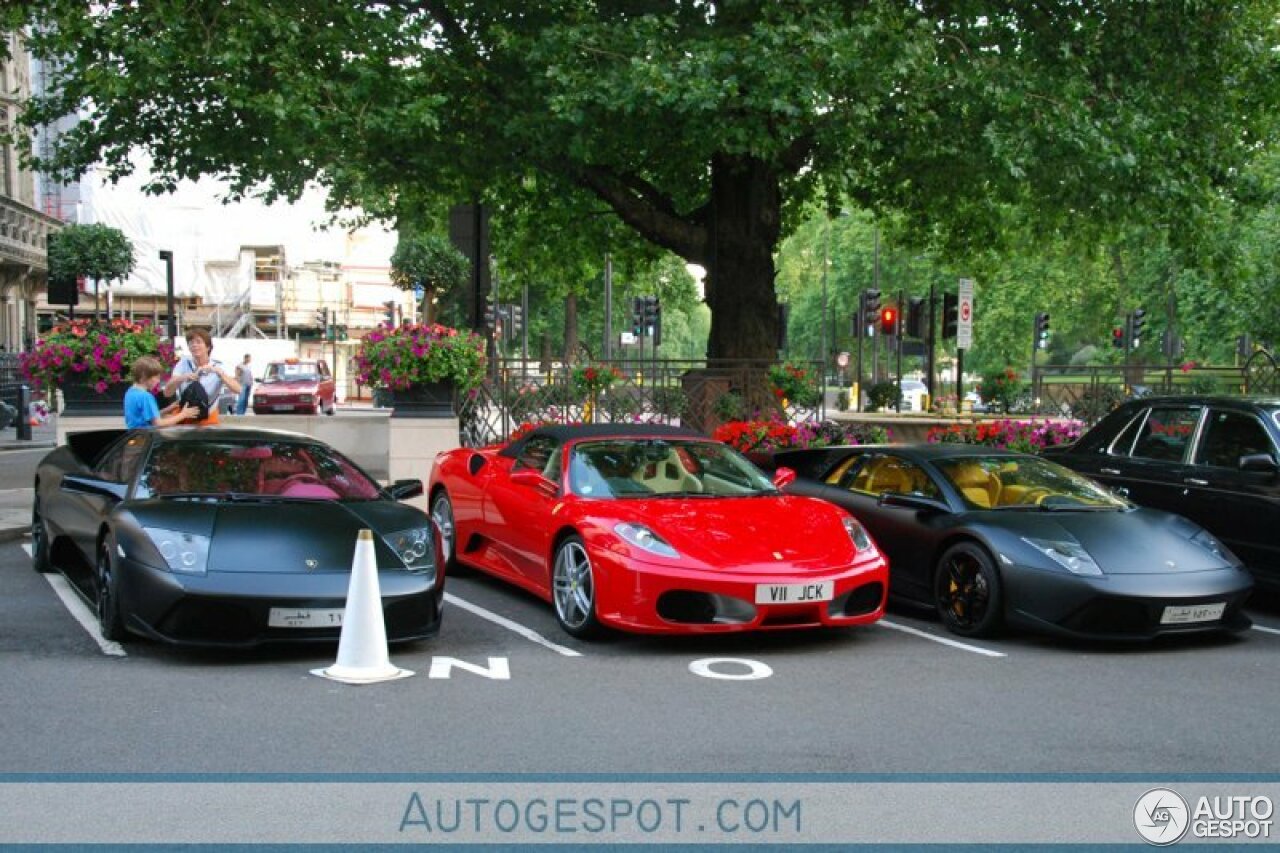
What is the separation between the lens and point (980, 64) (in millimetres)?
15281

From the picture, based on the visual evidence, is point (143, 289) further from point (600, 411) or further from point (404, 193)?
point (600, 411)

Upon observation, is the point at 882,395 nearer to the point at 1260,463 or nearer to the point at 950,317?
the point at 950,317

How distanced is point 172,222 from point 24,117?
1951 inches

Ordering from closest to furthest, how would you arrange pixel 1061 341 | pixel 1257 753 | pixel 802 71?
pixel 1257 753 < pixel 802 71 < pixel 1061 341

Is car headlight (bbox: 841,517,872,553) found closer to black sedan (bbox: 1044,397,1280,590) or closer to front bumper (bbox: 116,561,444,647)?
front bumper (bbox: 116,561,444,647)

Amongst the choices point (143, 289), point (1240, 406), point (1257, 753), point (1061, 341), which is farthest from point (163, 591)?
point (1061, 341)

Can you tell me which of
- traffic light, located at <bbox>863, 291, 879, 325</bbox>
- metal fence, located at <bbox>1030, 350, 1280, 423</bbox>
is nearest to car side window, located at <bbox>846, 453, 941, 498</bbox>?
metal fence, located at <bbox>1030, 350, 1280, 423</bbox>

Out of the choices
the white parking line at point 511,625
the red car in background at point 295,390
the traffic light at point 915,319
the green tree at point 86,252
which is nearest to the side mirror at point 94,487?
the white parking line at point 511,625

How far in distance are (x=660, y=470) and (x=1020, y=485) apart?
2.56 metres

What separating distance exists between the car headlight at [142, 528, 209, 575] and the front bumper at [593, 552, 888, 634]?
88.7 inches

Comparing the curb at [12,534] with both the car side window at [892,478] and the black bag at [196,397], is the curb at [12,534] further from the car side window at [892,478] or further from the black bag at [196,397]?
the car side window at [892,478]

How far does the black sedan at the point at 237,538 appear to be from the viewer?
692 cm

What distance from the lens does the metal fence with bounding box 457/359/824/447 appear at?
16469 millimetres

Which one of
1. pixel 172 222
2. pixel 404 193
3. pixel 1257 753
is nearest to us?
pixel 1257 753
